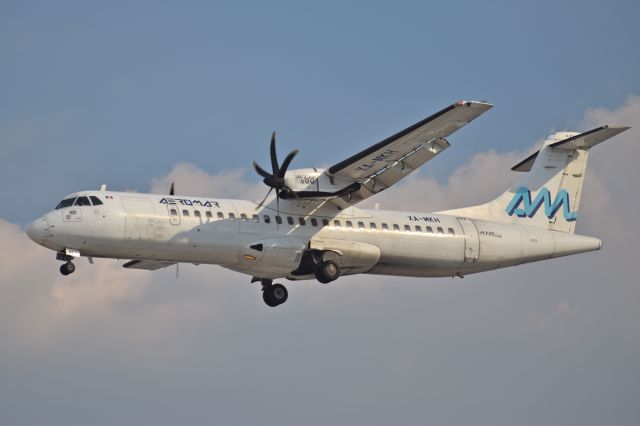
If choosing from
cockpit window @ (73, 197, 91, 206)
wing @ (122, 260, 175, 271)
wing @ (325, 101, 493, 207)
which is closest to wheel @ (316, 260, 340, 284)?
wing @ (325, 101, 493, 207)

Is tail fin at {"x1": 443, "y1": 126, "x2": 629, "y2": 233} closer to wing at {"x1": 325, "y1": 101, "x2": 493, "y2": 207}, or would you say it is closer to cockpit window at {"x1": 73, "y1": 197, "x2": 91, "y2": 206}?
wing at {"x1": 325, "y1": 101, "x2": 493, "y2": 207}

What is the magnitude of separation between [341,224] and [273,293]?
3014 mm

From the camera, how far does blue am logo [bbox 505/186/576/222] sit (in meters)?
35.8

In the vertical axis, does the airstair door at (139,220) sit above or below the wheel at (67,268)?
above

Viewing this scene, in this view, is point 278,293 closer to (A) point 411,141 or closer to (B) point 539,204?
(A) point 411,141

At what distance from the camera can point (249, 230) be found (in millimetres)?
31047

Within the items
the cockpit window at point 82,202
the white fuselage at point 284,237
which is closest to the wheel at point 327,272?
the white fuselage at point 284,237

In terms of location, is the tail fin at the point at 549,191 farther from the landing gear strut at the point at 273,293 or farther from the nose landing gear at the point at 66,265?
the nose landing gear at the point at 66,265

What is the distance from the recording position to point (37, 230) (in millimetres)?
29016

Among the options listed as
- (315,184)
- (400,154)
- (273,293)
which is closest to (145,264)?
(273,293)

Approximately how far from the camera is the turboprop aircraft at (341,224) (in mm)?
29547

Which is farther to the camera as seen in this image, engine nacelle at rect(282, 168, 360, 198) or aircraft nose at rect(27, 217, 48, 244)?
engine nacelle at rect(282, 168, 360, 198)

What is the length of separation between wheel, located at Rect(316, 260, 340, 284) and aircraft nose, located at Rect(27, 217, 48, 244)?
7567 millimetres

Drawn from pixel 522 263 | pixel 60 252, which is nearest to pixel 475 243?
pixel 522 263
